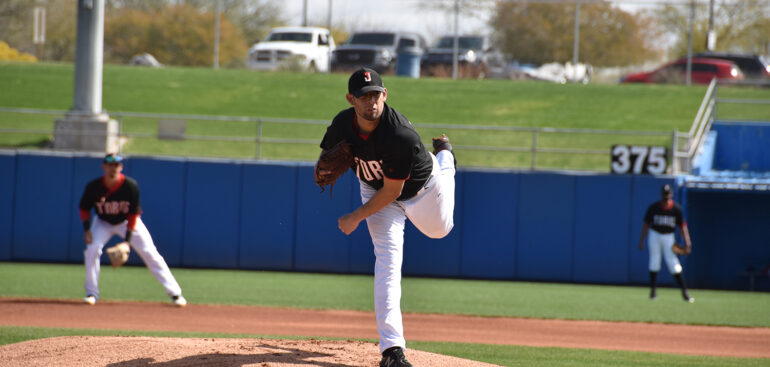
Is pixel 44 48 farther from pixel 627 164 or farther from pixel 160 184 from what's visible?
pixel 627 164

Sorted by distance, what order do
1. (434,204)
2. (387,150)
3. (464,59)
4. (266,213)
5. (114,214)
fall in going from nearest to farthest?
(387,150), (434,204), (114,214), (266,213), (464,59)

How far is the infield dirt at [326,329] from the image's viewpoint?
21.5ft

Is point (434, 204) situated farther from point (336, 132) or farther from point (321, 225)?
point (321, 225)

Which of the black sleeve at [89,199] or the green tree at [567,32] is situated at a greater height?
the green tree at [567,32]

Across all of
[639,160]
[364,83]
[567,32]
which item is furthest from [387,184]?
[567,32]

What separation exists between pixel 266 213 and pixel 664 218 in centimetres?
775

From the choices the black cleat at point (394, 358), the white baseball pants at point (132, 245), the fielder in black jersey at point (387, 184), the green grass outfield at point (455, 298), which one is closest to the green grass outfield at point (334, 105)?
the green grass outfield at point (455, 298)

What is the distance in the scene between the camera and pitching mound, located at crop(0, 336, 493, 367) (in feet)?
19.4

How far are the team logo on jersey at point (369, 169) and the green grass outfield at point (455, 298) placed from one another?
11.0 ft

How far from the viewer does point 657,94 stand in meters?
28.3

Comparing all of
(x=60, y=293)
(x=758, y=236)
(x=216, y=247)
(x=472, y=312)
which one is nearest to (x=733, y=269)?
(x=758, y=236)

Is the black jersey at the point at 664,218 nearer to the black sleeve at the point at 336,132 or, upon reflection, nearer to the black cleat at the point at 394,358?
the black cleat at the point at 394,358

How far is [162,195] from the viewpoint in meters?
16.7

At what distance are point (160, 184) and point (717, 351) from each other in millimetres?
11234
